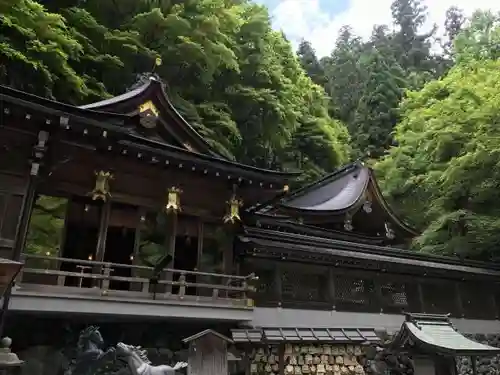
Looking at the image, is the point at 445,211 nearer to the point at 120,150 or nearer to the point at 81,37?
the point at 120,150

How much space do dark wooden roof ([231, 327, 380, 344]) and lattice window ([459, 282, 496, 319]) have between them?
7800 mm

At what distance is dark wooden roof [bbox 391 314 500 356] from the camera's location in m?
10.9

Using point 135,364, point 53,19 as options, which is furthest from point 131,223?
point 53,19

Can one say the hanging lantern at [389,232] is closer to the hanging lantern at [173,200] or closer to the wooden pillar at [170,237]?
the wooden pillar at [170,237]

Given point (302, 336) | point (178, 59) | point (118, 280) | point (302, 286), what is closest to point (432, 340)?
point (302, 336)

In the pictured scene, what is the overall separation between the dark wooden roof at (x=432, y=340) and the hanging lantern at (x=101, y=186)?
321 inches

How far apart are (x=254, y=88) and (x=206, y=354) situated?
17.9 meters

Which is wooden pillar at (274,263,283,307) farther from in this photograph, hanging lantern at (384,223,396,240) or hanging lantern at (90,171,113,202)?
hanging lantern at (384,223,396,240)

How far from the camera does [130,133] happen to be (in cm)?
1082

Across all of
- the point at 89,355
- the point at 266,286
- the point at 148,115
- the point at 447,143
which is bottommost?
the point at 89,355

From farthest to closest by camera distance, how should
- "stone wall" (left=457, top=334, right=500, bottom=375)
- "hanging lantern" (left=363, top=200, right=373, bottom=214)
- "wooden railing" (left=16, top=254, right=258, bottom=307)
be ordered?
"hanging lantern" (left=363, top=200, right=373, bottom=214) < "stone wall" (left=457, top=334, right=500, bottom=375) < "wooden railing" (left=16, top=254, right=258, bottom=307)

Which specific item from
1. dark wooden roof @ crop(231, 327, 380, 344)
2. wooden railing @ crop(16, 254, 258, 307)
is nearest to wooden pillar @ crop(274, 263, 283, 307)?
wooden railing @ crop(16, 254, 258, 307)

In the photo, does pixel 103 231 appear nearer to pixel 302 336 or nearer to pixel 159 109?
pixel 159 109

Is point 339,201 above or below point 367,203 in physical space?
above
